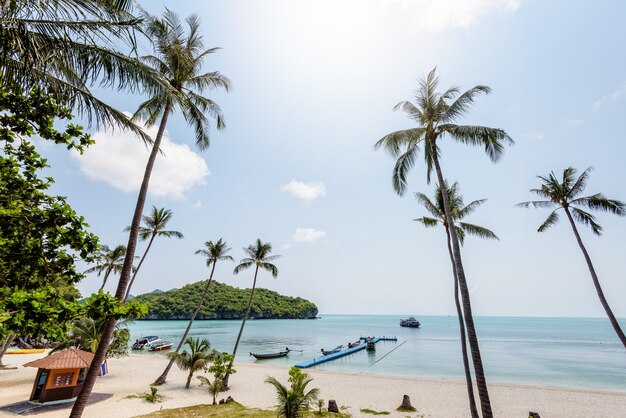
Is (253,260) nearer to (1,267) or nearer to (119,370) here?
(119,370)

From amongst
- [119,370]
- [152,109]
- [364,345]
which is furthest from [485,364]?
[152,109]

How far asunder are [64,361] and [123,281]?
10837 millimetres

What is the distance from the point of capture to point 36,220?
15.3 ft

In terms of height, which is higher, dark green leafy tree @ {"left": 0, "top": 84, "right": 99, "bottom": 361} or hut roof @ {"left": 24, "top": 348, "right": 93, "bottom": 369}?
dark green leafy tree @ {"left": 0, "top": 84, "right": 99, "bottom": 361}

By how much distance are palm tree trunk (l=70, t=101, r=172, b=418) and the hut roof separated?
9188 mm

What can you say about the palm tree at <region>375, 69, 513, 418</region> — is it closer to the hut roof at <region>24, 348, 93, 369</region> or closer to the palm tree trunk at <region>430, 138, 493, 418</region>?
the palm tree trunk at <region>430, 138, 493, 418</region>

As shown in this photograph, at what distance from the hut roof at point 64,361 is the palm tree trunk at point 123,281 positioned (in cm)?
919

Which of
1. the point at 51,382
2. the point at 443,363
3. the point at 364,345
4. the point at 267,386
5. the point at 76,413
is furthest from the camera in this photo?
the point at 364,345

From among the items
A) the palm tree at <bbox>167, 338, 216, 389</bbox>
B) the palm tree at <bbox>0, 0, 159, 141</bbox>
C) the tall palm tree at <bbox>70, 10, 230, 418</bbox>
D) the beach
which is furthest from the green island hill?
the palm tree at <bbox>0, 0, 159, 141</bbox>

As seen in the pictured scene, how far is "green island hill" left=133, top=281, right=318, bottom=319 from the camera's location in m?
117

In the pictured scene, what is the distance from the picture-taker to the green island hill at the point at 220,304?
117m

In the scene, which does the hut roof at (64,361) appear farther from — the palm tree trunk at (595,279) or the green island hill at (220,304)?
the green island hill at (220,304)

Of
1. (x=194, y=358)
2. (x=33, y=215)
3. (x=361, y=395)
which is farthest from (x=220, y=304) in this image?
(x=33, y=215)

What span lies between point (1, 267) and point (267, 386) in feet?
65.0
